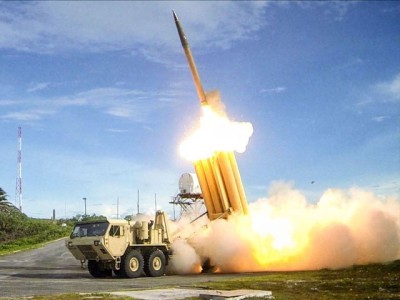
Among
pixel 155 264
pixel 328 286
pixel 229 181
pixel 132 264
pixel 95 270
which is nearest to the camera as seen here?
pixel 328 286

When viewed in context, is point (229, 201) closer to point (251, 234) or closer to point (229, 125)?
point (251, 234)

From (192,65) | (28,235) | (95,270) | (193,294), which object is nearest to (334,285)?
(193,294)

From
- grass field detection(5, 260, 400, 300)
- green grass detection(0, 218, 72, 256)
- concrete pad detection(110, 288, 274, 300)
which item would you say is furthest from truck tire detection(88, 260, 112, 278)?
green grass detection(0, 218, 72, 256)

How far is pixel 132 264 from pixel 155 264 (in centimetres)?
137

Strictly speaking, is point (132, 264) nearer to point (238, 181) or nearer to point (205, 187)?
point (205, 187)

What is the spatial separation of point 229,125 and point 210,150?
1.71 meters

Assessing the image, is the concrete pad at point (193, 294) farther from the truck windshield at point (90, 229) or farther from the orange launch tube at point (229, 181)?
the orange launch tube at point (229, 181)

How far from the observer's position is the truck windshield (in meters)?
24.8

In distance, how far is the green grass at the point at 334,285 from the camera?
50.8 feet

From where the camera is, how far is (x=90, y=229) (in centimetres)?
2509

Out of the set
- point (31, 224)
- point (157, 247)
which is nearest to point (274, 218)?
point (157, 247)

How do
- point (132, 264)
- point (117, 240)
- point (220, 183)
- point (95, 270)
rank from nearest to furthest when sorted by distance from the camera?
1. point (117, 240)
2. point (132, 264)
3. point (95, 270)
4. point (220, 183)

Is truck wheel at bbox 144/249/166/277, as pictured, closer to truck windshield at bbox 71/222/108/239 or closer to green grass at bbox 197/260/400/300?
truck windshield at bbox 71/222/108/239

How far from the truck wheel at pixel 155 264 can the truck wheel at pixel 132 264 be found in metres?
0.42
